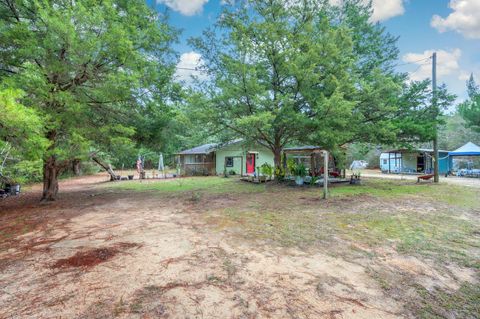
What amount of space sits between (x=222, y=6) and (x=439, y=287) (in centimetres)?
1323

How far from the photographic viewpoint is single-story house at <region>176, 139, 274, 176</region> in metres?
21.8

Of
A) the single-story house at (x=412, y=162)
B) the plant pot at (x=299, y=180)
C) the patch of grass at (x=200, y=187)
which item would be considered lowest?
the patch of grass at (x=200, y=187)

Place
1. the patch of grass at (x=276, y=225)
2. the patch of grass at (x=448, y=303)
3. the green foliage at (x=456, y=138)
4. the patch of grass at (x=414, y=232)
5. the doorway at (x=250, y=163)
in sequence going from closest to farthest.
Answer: the patch of grass at (x=448, y=303)
the patch of grass at (x=414, y=232)
the patch of grass at (x=276, y=225)
the doorway at (x=250, y=163)
the green foliage at (x=456, y=138)

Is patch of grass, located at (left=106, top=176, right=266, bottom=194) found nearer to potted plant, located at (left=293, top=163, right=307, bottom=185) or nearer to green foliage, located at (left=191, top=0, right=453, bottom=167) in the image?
potted plant, located at (left=293, top=163, right=307, bottom=185)

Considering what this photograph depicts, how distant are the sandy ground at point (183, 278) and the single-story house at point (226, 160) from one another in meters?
16.8

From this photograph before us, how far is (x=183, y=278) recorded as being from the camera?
3.01 metres

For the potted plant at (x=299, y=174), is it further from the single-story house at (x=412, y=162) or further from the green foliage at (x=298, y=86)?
the single-story house at (x=412, y=162)

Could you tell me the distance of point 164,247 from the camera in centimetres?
412

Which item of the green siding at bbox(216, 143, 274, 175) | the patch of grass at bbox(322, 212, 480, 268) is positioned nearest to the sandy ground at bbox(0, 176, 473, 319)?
the patch of grass at bbox(322, 212, 480, 268)

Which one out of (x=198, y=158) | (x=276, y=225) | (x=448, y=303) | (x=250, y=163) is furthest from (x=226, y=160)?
(x=448, y=303)

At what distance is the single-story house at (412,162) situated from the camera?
2325 centimetres

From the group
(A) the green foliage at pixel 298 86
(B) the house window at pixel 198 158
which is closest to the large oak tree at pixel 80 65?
(A) the green foliage at pixel 298 86

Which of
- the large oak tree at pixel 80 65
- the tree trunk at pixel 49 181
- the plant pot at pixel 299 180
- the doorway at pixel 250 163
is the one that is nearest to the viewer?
the large oak tree at pixel 80 65

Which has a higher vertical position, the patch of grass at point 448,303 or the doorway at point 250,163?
the doorway at point 250,163
